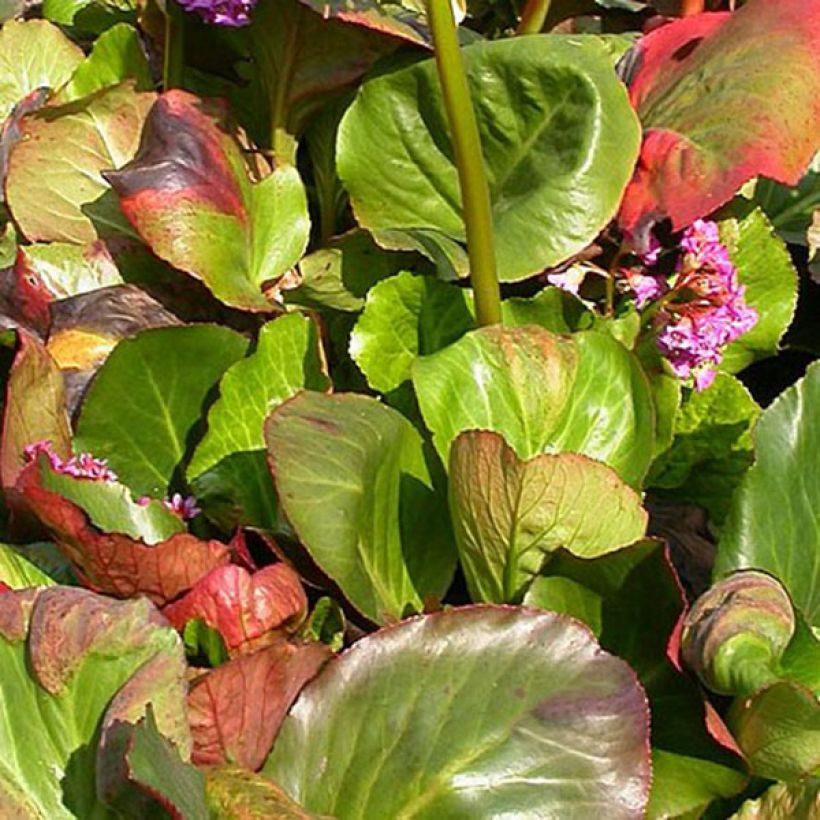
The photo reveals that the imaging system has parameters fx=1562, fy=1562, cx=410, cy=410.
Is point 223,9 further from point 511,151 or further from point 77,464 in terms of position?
point 77,464

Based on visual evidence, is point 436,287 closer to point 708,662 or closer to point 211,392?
point 211,392

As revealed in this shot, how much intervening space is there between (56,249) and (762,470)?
65 centimetres

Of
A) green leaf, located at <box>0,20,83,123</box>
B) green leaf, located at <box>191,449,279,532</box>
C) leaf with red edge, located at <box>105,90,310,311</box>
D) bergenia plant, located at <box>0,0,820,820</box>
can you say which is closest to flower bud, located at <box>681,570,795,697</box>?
bergenia plant, located at <box>0,0,820,820</box>

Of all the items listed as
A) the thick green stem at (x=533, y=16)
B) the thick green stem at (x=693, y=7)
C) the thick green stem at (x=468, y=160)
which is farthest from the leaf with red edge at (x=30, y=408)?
the thick green stem at (x=693, y=7)

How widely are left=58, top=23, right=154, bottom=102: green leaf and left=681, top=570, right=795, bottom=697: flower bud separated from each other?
0.87 metres

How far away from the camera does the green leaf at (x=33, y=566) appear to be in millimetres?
1046

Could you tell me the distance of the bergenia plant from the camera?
878 millimetres

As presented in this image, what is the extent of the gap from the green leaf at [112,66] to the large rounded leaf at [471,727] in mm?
816

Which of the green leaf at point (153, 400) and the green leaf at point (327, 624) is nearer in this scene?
the green leaf at point (327, 624)

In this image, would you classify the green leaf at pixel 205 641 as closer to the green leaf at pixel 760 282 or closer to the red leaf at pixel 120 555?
the red leaf at pixel 120 555

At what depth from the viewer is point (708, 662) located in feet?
2.94

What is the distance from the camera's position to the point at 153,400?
118cm

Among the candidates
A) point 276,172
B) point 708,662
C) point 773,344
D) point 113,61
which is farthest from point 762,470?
point 113,61

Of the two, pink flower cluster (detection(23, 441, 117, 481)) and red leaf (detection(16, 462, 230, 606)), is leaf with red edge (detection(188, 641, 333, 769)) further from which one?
pink flower cluster (detection(23, 441, 117, 481))
